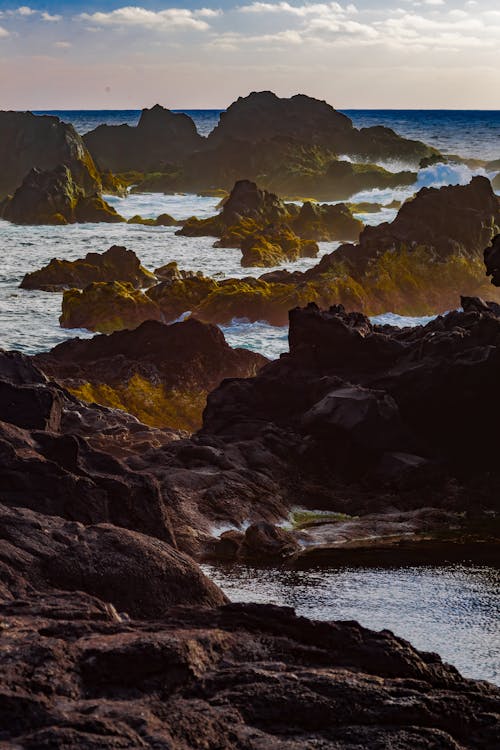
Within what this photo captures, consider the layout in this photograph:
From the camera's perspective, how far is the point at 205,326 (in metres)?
41.8

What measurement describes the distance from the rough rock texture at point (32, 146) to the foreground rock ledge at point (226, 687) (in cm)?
11063

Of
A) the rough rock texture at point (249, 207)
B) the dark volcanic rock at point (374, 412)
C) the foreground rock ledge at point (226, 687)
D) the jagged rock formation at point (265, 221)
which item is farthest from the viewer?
the rough rock texture at point (249, 207)

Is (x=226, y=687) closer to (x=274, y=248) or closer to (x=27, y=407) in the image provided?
(x=27, y=407)

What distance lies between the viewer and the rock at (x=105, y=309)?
177 feet

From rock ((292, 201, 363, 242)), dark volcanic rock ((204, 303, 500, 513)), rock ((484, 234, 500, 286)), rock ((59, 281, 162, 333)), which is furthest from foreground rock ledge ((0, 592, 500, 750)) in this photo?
rock ((292, 201, 363, 242))

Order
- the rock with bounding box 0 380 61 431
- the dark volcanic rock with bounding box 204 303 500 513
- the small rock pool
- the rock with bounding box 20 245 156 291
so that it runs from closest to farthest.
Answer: the small rock pool, the rock with bounding box 0 380 61 431, the dark volcanic rock with bounding box 204 303 500 513, the rock with bounding box 20 245 156 291

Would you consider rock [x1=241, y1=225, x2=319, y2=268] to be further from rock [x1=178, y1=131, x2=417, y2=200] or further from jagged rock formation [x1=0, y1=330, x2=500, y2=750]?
jagged rock formation [x1=0, y1=330, x2=500, y2=750]

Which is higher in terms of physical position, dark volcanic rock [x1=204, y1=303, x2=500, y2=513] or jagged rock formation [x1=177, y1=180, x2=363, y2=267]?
jagged rock formation [x1=177, y1=180, x2=363, y2=267]

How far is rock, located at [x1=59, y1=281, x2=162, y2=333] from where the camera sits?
5388 cm

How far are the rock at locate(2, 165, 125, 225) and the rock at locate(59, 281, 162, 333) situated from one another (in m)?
45.7

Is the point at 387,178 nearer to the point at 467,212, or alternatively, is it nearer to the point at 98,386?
the point at 467,212

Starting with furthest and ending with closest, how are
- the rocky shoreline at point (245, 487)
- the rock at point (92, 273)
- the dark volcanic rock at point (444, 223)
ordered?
the rock at point (92, 273)
the dark volcanic rock at point (444, 223)
the rocky shoreline at point (245, 487)

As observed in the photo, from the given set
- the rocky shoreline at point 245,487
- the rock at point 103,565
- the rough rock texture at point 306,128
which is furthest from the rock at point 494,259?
the rough rock texture at point 306,128

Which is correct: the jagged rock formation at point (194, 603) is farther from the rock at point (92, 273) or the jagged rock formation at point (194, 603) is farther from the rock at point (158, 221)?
the rock at point (158, 221)
